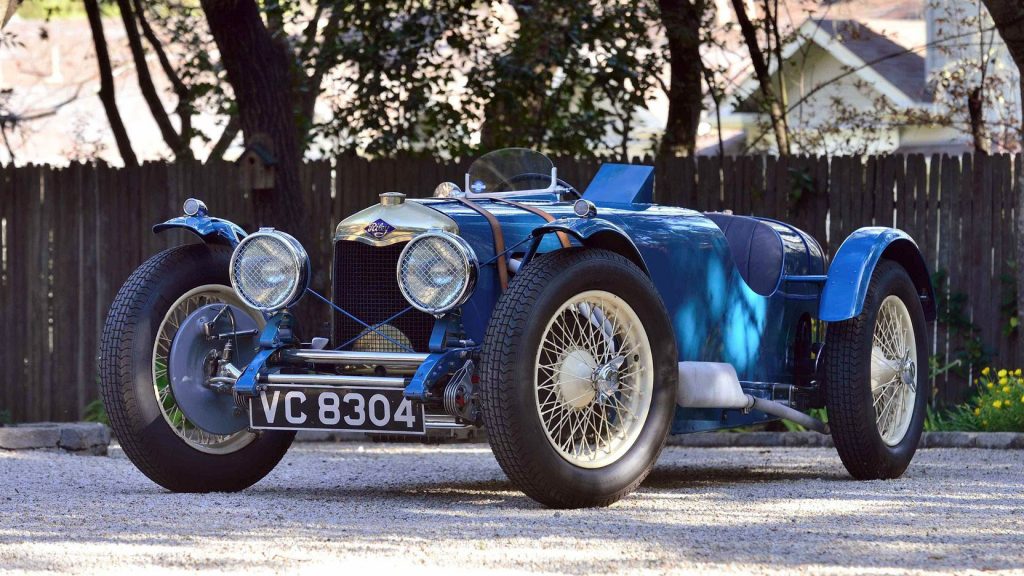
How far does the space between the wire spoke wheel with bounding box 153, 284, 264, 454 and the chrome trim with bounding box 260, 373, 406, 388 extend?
606 millimetres

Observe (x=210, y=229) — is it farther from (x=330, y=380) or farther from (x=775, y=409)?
(x=775, y=409)

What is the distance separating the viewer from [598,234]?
18.8 feet

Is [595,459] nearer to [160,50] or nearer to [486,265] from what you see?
[486,265]

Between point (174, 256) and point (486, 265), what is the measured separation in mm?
1370

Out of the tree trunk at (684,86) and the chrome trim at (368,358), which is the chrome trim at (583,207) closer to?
the chrome trim at (368,358)

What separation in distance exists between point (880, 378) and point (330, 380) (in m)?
2.84

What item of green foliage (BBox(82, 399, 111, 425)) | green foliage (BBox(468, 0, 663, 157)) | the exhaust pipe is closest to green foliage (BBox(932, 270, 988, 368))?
green foliage (BBox(468, 0, 663, 157))

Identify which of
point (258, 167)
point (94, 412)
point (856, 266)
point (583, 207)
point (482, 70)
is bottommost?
point (94, 412)

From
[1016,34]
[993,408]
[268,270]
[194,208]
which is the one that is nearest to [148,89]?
[1016,34]

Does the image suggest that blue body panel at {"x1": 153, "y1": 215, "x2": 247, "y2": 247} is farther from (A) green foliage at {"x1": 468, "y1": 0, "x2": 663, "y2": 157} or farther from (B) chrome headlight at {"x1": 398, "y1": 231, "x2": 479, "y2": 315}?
(A) green foliage at {"x1": 468, "y1": 0, "x2": 663, "y2": 157}

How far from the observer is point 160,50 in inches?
609

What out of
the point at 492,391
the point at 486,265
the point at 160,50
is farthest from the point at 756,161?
the point at 160,50

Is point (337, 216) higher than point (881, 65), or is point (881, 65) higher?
point (881, 65)

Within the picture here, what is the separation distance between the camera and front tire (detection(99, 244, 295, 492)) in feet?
19.4
